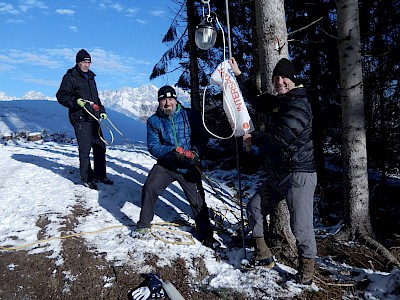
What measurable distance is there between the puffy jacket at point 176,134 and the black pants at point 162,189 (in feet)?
0.37

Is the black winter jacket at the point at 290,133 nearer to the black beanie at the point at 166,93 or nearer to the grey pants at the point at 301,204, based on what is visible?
the grey pants at the point at 301,204

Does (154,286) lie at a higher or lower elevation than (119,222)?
lower

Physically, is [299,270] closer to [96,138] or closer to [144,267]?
Result: [144,267]

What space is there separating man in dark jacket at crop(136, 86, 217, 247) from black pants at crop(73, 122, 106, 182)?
207cm

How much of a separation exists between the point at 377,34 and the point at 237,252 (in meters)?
8.89

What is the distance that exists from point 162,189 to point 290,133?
6.92ft

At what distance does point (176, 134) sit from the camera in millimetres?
4691

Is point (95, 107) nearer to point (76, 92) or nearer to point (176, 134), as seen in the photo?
point (76, 92)

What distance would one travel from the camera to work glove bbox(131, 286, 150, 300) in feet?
11.1

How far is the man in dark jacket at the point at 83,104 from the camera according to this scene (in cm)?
608

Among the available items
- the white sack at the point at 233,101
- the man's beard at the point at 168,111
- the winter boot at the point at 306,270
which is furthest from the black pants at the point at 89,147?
the winter boot at the point at 306,270

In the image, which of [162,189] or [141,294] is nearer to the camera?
[141,294]

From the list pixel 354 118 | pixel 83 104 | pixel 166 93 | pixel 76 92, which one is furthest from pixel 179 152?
pixel 354 118

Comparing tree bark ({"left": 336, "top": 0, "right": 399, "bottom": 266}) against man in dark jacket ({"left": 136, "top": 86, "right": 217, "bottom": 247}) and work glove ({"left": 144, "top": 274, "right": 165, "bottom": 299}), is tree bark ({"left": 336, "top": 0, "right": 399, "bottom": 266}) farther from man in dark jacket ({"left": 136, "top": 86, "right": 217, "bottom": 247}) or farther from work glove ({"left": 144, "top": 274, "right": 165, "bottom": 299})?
work glove ({"left": 144, "top": 274, "right": 165, "bottom": 299})
